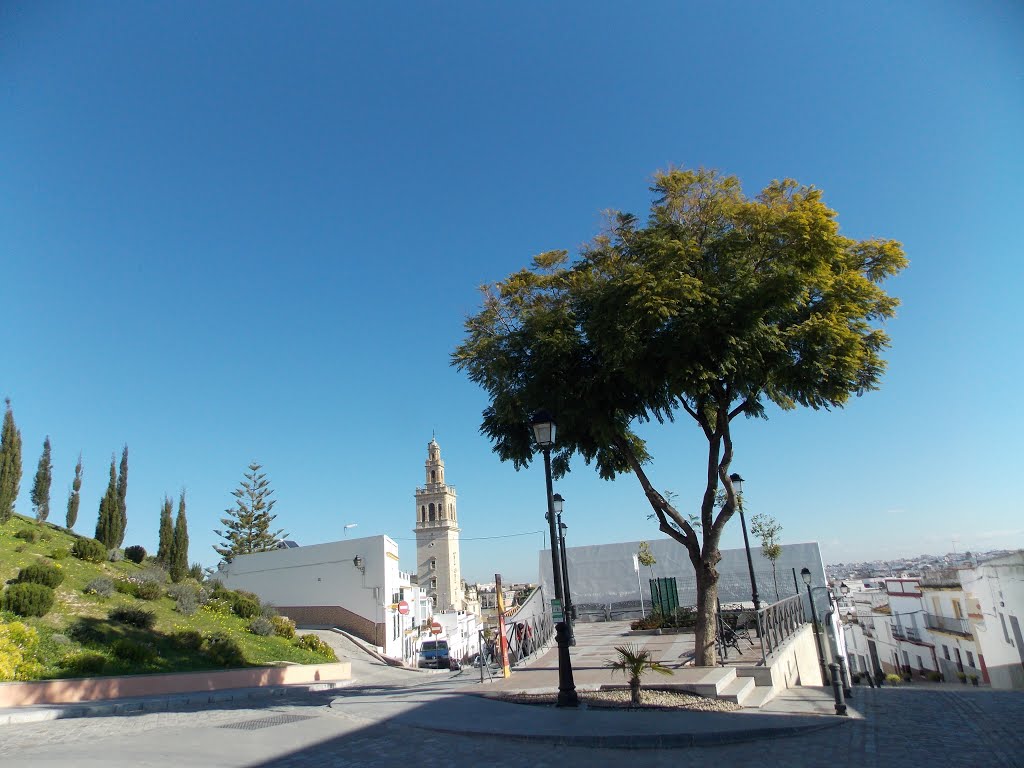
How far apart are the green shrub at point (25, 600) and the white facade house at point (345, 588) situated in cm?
1306

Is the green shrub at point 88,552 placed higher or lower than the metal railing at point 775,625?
higher

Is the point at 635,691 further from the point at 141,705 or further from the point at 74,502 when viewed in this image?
the point at 74,502

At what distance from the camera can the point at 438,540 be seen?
7306cm

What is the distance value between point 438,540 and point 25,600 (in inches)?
2372

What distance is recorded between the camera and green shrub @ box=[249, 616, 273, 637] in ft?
65.5

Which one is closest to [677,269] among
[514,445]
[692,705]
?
[514,445]

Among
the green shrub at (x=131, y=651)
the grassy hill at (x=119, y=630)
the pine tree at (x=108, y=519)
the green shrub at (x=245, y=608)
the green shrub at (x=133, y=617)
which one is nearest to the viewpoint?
the grassy hill at (x=119, y=630)

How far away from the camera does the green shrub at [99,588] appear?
17.2 m

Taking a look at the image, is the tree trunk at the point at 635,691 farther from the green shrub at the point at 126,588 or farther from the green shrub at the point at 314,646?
the green shrub at the point at 126,588

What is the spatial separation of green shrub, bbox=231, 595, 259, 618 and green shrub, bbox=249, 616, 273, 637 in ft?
2.49

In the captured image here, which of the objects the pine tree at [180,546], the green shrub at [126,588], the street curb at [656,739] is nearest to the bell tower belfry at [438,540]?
the pine tree at [180,546]

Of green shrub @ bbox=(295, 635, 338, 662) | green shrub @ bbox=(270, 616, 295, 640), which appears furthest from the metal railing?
green shrub @ bbox=(270, 616, 295, 640)

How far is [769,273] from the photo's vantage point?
1050cm

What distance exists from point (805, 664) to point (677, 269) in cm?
1079
